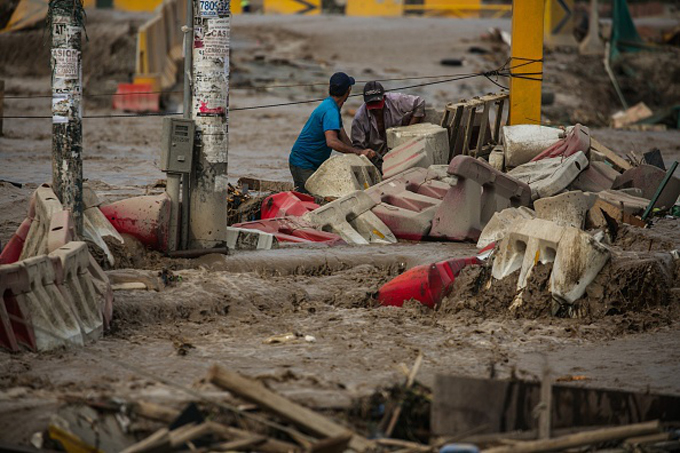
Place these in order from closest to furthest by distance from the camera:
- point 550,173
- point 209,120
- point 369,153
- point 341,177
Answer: point 209,120 < point 550,173 < point 341,177 < point 369,153

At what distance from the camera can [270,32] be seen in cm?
3136

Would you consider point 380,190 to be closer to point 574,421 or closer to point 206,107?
point 206,107

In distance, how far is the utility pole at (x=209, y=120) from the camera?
29.0 ft

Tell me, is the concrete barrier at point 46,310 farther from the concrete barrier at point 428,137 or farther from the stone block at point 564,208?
the concrete barrier at point 428,137

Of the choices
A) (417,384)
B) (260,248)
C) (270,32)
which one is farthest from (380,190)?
(270,32)

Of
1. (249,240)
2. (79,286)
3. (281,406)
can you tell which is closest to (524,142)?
(249,240)

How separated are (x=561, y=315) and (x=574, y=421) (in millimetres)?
2504

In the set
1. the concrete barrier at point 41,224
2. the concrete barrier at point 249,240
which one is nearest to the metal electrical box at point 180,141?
the concrete barrier at point 249,240

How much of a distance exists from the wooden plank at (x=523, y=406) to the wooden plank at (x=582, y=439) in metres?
0.24

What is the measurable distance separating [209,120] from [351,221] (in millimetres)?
1987

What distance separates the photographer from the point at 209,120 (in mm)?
8930

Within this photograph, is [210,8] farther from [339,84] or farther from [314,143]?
[314,143]

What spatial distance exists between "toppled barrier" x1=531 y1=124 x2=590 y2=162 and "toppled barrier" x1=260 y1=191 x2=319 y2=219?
106 inches

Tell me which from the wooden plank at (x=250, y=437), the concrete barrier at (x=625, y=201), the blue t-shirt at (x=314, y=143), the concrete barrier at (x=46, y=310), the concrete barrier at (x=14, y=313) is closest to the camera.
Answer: the wooden plank at (x=250, y=437)
